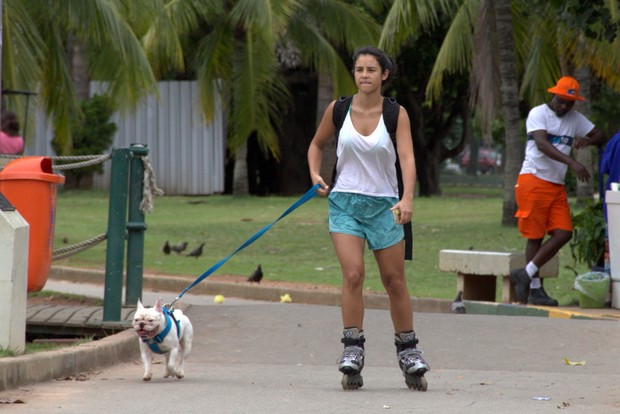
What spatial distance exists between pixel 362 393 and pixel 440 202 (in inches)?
829

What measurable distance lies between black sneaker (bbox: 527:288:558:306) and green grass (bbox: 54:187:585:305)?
0.67 m

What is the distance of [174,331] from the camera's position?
7680 mm

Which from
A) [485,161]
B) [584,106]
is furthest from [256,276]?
[485,161]

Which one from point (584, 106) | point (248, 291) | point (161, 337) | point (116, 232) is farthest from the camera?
point (584, 106)

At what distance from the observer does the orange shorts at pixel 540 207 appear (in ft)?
37.7

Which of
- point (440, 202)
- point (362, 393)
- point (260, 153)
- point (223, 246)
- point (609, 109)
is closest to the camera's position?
point (362, 393)

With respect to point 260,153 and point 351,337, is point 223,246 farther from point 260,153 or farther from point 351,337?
point 260,153

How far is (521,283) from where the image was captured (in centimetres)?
1174

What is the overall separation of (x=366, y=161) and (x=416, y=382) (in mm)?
1292

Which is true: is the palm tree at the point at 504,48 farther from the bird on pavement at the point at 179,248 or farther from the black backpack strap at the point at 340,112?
the black backpack strap at the point at 340,112

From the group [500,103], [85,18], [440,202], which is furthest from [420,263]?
[440,202]

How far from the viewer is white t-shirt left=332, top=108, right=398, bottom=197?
7230mm

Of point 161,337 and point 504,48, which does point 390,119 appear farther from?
point 504,48

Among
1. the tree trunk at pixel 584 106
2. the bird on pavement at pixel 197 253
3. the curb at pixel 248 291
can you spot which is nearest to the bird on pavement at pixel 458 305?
the curb at pixel 248 291
